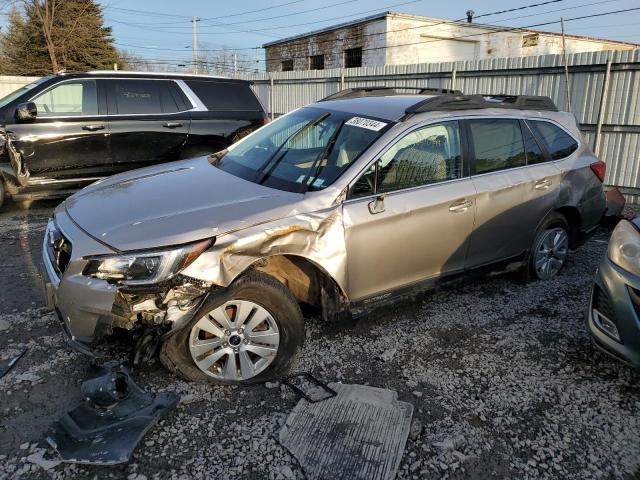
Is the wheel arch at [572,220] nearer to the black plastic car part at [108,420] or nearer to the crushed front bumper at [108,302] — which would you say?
the crushed front bumper at [108,302]

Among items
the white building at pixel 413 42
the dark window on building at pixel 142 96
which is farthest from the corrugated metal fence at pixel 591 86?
the white building at pixel 413 42

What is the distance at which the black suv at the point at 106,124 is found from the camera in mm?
6602

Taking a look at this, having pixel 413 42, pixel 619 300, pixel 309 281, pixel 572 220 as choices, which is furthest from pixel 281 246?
pixel 413 42

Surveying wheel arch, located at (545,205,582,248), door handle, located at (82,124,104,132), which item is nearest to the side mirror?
door handle, located at (82,124,104,132)

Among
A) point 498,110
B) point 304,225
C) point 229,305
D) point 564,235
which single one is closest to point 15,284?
point 229,305

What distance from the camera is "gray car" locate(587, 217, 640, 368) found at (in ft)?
9.55

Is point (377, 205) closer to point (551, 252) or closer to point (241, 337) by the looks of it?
point (241, 337)

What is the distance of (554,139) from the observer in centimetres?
462

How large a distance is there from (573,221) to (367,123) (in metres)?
2.53

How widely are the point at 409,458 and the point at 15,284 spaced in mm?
3853

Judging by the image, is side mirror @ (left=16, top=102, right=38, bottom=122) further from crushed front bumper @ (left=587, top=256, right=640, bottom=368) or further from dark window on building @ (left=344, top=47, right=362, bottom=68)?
dark window on building @ (left=344, top=47, right=362, bottom=68)

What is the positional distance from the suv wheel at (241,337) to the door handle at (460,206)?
4.91 feet

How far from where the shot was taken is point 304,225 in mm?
3094

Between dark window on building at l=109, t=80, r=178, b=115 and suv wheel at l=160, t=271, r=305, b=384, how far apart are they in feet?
17.5
